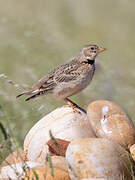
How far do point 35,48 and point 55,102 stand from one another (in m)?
3.67

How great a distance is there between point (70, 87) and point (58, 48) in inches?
87.1

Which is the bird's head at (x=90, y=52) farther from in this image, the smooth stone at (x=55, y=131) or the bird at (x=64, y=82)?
the smooth stone at (x=55, y=131)

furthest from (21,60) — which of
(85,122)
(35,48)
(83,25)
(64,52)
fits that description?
(83,25)

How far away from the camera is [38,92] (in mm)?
8688

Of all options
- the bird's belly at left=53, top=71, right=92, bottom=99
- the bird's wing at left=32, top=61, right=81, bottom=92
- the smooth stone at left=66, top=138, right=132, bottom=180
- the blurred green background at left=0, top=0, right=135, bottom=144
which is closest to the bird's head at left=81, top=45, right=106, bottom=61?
the bird's wing at left=32, top=61, right=81, bottom=92

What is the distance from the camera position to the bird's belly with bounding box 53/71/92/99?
8.73 metres

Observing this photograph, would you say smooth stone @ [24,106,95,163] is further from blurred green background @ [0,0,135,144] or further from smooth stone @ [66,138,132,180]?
smooth stone @ [66,138,132,180]

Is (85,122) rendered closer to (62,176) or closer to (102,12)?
(62,176)

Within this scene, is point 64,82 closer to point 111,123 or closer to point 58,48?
point 111,123

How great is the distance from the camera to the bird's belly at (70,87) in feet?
28.6

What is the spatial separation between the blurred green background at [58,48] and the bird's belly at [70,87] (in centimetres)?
28

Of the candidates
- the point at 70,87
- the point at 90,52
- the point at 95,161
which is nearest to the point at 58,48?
the point at 90,52

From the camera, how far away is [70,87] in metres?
8.77

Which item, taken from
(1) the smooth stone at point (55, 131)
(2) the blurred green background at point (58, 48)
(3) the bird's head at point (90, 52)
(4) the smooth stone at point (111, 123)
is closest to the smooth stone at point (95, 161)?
(2) the blurred green background at point (58, 48)
